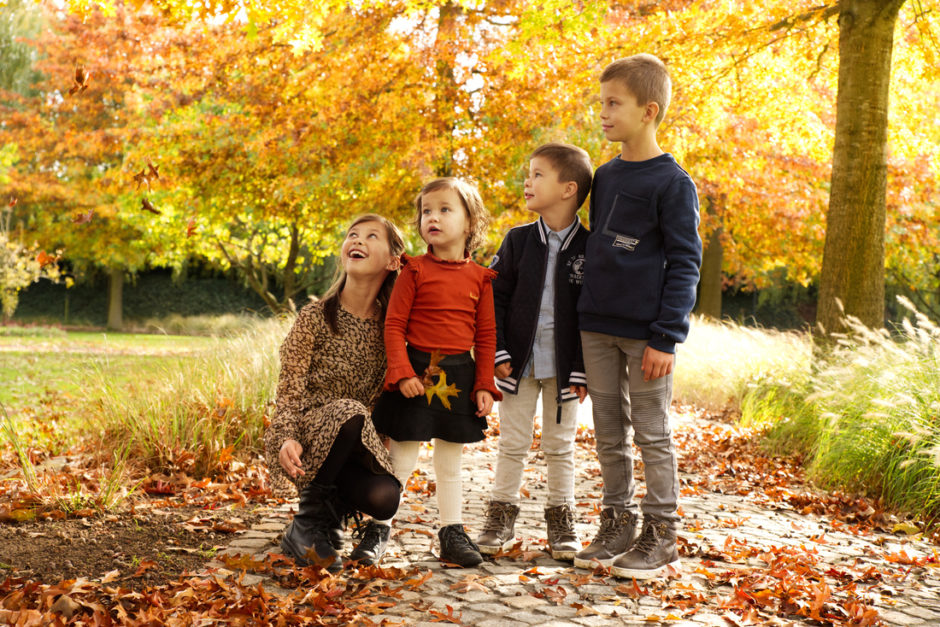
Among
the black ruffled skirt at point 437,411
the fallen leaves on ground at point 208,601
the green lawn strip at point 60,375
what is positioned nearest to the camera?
the fallen leaves on ground at point 208,601

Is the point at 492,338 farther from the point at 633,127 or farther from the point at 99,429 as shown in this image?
the point at 99,429

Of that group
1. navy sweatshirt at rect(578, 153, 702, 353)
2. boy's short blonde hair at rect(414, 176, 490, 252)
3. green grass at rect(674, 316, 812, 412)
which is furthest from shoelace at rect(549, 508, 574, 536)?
green grass at rect(674, 316, 812, 412)

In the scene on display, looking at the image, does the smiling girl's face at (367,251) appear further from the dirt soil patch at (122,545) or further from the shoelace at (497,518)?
the dirt soil patch at (122,545)

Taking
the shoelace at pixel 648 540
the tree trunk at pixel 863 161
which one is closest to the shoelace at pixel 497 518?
the shoelace at pixel 648 540

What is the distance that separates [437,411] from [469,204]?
0.87 m

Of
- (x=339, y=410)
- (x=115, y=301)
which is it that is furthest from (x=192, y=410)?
(x=115, y=301)

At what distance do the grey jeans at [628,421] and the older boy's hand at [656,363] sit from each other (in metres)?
0.08

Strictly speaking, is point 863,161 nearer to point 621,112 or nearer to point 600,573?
point 621,112

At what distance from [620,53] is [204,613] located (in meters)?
6.86

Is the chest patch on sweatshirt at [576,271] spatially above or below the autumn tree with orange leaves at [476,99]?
below

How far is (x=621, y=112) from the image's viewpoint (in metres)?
3.10

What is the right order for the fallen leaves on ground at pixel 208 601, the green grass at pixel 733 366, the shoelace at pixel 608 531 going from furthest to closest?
the green grass at pixel 733 366 < the shoelace at pixel 608 531 < the fallen leaves on ground at pixel 208 601

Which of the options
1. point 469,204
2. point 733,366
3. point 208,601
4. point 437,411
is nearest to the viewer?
point 208,601

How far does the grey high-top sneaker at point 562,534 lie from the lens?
3.27m
